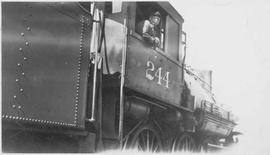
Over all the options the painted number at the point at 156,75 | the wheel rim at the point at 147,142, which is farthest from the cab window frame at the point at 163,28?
the wheel rim at the point at 147,142

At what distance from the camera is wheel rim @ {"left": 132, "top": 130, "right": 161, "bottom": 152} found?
13.3ft

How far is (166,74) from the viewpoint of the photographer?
439cm

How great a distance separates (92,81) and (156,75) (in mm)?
1042

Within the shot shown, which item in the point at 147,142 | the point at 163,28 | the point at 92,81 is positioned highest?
the point at 163,28

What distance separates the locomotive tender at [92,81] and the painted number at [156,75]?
0.01 m

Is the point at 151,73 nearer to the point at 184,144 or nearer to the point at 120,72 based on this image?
the point at 120,72

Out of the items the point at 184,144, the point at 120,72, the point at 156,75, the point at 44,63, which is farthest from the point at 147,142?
the point at 44,63

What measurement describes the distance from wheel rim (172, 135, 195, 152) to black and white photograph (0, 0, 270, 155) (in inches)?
1.1

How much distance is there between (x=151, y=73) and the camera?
3.94 metres

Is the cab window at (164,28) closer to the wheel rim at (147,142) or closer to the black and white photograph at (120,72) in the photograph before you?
the black and white photograph at (120,72)

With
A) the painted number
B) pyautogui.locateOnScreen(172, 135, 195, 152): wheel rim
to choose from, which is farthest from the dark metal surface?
pyautogui.locateOnScreen(172, 135, 195, 152): wheel rim

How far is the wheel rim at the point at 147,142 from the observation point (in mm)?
4046

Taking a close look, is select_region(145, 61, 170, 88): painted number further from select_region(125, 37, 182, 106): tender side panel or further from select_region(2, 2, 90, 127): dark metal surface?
select_region(2, 2, 90, 127): dark metal surface

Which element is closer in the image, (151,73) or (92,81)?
(92,81)
